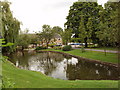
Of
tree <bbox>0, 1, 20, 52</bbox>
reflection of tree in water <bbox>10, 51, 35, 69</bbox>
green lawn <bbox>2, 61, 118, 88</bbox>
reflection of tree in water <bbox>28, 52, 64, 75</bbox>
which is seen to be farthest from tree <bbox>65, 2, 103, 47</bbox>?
green lawn <bbox>2, 61, 118, 88</bbox>

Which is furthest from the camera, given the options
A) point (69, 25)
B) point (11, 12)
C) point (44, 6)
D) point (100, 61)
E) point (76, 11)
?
point (69, 25)

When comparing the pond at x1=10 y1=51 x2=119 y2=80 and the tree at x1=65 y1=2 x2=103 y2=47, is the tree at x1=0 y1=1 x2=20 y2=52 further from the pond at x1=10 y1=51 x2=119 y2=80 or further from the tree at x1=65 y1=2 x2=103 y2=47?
the tree at x1=65 y1=2 x2=103 y2=47

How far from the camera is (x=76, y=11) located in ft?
108

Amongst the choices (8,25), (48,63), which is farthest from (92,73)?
(8,25)

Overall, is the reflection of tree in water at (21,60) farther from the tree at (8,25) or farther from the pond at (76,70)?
the tree at (8,25)

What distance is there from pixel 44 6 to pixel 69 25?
98.4 feet

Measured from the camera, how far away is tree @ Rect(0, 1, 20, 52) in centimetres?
Result: 1642

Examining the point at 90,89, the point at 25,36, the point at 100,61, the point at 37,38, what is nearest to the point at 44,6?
the point at 90,89

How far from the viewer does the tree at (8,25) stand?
16.4 metres

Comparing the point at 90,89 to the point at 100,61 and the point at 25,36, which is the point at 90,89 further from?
the point at 25,36

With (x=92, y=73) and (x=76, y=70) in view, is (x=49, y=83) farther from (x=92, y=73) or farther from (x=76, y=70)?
(x=76, y=70)

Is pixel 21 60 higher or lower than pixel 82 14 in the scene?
lower

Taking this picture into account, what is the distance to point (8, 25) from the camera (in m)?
17.8

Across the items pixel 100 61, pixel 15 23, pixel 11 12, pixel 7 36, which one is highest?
pixel 11 12
